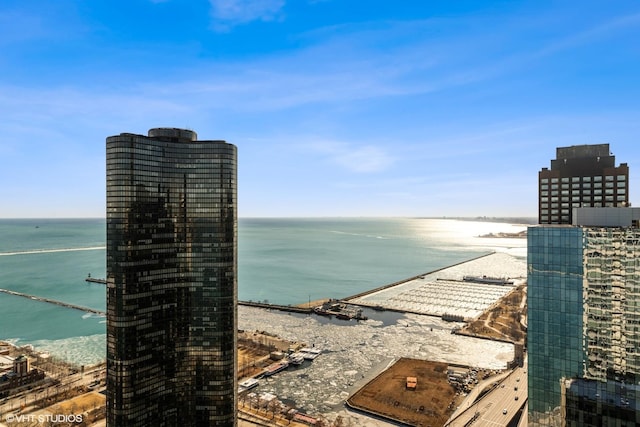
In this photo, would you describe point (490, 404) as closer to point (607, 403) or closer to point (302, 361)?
point (607, 403)

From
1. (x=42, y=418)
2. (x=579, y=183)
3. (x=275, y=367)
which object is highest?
(x=579, y=183)

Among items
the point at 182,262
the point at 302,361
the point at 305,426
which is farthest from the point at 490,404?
the point at 182,262

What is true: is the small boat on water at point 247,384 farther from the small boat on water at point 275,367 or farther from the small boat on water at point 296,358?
the small boat on water at point 296,358

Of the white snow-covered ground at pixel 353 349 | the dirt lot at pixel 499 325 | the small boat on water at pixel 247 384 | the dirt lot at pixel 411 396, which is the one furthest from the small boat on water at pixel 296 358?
the dirt lot at pixel 499 325

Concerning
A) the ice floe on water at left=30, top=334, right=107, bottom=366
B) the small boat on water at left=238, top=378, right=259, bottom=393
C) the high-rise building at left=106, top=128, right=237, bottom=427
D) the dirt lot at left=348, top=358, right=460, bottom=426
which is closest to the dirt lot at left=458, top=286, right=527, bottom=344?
the dirt lot at left=348, top=358, right=460, bottom=426

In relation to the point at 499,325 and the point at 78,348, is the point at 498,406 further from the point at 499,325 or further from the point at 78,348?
the point at 78,348

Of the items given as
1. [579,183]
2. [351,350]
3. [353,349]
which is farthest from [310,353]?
[579,183]

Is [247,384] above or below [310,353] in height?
below

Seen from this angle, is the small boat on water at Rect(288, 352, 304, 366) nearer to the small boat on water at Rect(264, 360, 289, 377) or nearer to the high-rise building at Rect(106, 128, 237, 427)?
the small boat on water at Rect(264, 360, 289, 377)
